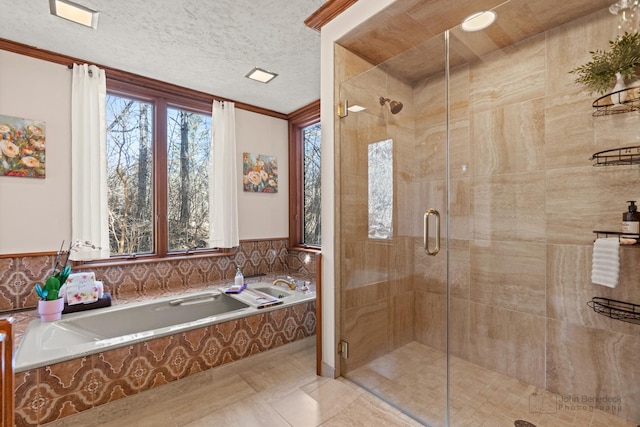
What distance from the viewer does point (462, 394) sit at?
1924 millimetres

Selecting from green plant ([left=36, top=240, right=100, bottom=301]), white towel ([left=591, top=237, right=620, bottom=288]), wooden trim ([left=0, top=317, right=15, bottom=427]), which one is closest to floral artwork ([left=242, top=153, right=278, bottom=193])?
green plant ([left=36, top=240, right=100, bottom=301])

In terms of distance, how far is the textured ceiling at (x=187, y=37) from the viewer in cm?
195

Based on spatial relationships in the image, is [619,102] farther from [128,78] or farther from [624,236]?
[128,78]

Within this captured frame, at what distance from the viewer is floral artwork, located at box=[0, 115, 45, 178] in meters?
2.31

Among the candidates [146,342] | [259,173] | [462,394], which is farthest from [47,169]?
[462,394]

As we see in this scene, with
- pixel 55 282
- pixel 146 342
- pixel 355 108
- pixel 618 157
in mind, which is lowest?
pixel 146 342

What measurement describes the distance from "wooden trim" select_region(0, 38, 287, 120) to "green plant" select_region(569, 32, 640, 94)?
9.90 feet

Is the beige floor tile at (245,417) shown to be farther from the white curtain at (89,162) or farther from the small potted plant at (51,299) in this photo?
the white curtain at (89,162)

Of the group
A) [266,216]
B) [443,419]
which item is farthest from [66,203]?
[443,419]

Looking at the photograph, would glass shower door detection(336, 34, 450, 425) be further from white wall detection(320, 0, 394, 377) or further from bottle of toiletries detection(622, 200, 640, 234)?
bottle of toiletries detection(622, 200, 640, 234)

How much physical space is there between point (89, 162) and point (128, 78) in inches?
34.7

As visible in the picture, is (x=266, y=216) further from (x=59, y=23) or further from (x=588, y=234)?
(x=588, y=234)

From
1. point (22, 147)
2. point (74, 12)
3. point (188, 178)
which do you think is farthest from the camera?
point (188, 178)

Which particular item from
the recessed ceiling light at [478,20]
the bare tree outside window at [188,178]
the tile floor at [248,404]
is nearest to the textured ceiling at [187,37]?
the bare tree outside window at [188,178]
